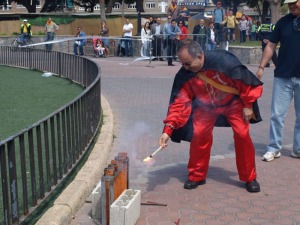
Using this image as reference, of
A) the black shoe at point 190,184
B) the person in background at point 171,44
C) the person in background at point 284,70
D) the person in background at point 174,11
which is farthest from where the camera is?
the person in background at point 174,11

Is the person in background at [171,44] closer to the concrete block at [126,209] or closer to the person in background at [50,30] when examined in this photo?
the person in background at [50,30]

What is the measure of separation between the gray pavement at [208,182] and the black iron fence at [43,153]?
45 cm

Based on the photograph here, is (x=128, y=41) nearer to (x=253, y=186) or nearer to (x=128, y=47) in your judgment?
(x=128, y=47)

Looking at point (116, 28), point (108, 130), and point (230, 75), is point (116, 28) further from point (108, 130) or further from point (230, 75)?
point (230, 75)

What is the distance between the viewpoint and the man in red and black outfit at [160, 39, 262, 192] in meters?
5.24

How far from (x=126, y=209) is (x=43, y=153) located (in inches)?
79.3

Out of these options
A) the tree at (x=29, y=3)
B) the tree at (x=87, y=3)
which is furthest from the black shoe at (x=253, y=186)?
the tree at (x=87, y=3)

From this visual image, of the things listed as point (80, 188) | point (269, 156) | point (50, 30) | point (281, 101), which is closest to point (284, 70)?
point (281, 101)

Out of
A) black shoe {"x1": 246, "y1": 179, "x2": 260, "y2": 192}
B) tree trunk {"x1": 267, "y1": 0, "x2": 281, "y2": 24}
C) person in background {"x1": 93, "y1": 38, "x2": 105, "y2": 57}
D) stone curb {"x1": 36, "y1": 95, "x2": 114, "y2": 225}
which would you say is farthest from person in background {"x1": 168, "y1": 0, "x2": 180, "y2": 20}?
black shoe {"x1": 246, "y1": 179, "x2": 260, "y2": 192}

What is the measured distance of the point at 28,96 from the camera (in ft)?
41.0

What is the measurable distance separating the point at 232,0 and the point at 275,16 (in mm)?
30995

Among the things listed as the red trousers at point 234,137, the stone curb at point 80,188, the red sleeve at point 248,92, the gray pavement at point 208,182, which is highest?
the red sleeve at point 248,92

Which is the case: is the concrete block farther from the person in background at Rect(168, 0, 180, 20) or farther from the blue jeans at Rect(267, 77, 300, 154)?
the person in background at Rect(168, 0, 180, 20)

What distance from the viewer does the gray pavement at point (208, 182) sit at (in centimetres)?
493
